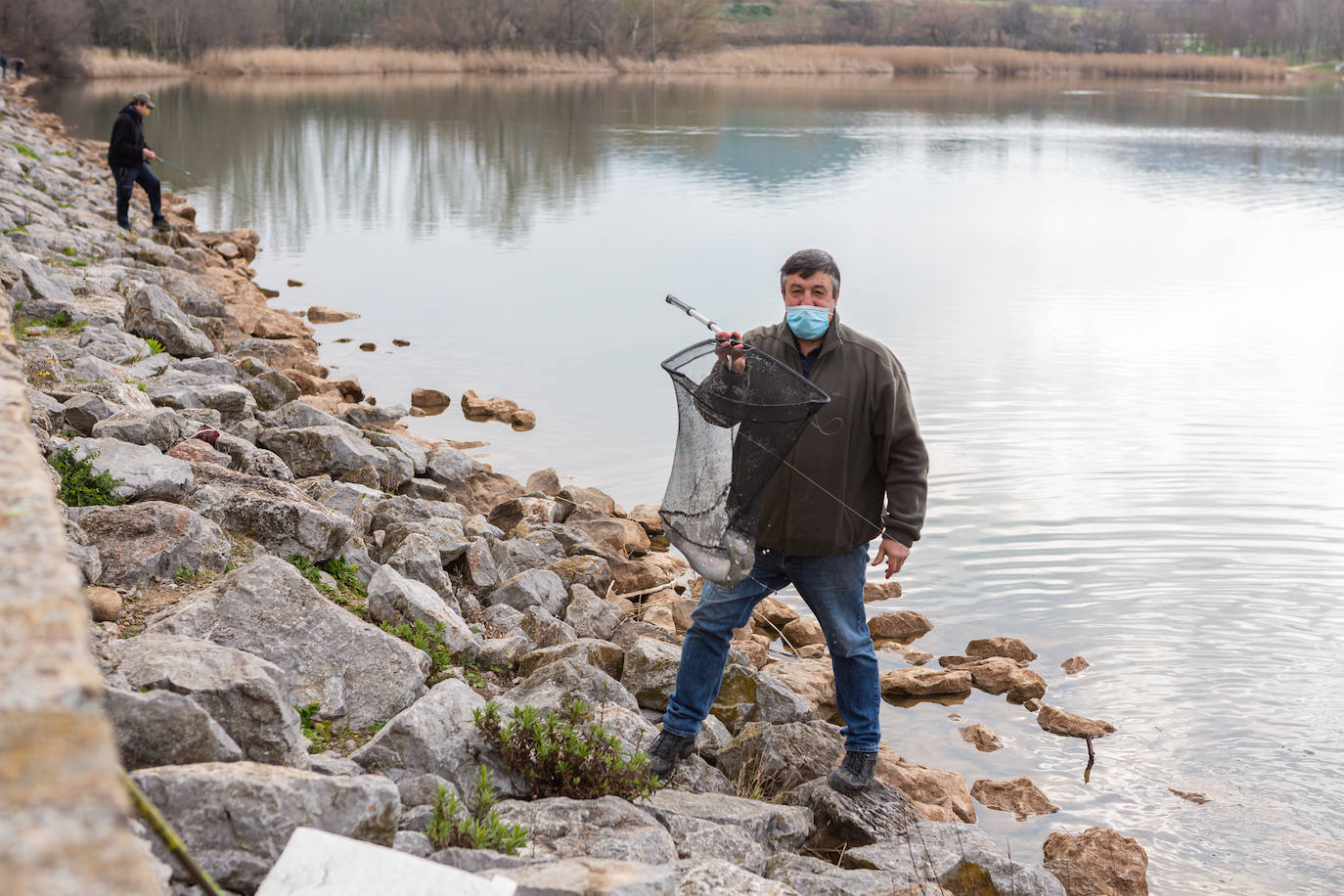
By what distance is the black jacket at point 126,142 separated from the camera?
16.5m

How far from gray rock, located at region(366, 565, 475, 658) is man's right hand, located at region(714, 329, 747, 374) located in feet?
5.34

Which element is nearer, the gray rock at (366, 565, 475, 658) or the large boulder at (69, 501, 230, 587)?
the large boulder at (69, 501, 230, 587)

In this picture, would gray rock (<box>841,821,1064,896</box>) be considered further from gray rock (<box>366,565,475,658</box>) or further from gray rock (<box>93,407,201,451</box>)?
gray rock (<box>93,407,201,451</box>)

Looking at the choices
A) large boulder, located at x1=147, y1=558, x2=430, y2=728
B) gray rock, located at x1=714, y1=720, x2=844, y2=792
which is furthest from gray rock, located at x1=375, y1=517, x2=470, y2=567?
gray rock, located at x1=714, y1=720, x2=844, y2=792

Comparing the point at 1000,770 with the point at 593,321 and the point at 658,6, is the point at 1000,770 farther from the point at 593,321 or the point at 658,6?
the point at 658,6

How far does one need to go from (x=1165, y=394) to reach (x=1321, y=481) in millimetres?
2594

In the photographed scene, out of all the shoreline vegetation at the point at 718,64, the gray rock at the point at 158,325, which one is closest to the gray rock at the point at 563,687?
the gray rock at the point at 158,325

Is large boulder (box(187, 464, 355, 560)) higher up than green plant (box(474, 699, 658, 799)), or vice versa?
large boulder (box(187, 464, 355, 560))

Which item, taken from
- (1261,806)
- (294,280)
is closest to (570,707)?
(1261,806)

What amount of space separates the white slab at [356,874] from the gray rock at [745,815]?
151 centimetres

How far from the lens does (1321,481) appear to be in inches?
395

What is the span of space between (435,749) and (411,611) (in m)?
1.30

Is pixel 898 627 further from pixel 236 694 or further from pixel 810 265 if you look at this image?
pixel 236 694

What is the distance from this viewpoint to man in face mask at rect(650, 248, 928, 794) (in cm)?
446
